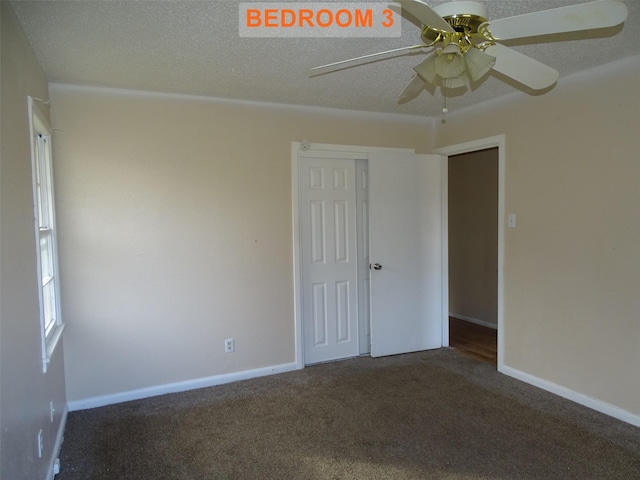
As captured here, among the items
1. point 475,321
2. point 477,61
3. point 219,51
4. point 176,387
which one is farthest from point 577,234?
point 176,387

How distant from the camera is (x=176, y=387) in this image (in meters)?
3.29

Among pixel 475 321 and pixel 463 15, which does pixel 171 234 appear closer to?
pixel 463 15

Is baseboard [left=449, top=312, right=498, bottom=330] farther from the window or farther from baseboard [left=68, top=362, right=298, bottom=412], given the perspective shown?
the window

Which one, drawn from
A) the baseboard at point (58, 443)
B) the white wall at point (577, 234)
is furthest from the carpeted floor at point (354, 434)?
the white wall at point (577, 234)

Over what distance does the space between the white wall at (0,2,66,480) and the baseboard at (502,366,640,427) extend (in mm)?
3300

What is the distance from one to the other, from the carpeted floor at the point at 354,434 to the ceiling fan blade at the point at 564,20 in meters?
2.11

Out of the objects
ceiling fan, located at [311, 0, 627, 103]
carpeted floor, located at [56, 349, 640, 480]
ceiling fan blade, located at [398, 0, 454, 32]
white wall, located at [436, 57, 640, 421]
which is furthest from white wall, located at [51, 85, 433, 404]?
ceiling fan blade, located at [398, 0, 454, 32]

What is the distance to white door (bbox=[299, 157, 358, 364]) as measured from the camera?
12.4 feet

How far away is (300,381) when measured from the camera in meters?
3.45

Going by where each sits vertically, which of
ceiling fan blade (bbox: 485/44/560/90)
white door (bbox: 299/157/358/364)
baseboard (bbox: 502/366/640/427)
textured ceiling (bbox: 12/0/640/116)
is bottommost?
baseboard (bbox: 502/366/640/427)

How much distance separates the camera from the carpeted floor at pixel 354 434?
7.39 feet

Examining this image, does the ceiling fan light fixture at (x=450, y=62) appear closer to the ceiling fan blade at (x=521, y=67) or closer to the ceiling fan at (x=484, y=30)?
the ceiling fan at (x=484, y=30)

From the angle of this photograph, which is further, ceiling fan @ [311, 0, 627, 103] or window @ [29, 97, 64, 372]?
window @ [29, 97, 64, 372]

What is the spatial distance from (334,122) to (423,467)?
281 centimetres
